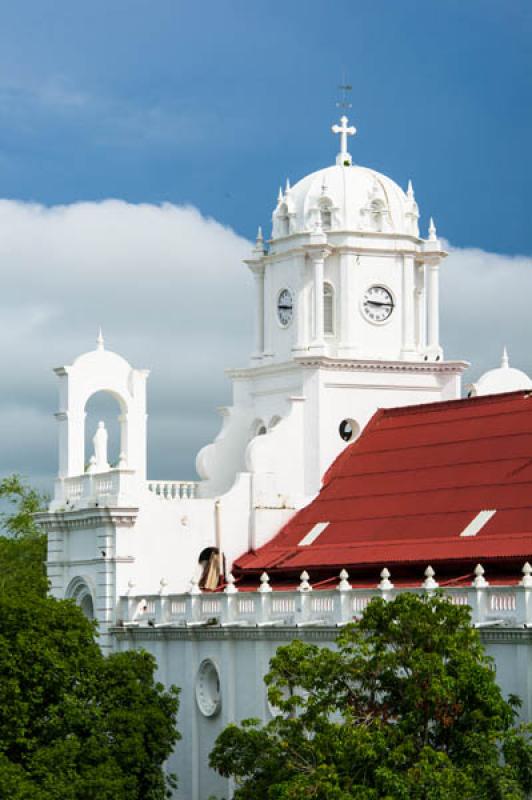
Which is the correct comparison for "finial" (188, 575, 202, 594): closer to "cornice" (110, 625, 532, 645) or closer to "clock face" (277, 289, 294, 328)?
"cornice" (110, 625, 532, 645)

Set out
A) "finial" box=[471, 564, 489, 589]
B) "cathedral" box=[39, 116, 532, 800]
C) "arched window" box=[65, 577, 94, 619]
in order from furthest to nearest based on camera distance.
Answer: "arched window" box=[65, 577, 94, 619] → "cathedral" box=[39, 116, 532, 800] → "finial" box=[471, 564, 489, 589]

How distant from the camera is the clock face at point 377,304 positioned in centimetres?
7000

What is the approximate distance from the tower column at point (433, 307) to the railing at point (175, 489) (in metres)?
8.90

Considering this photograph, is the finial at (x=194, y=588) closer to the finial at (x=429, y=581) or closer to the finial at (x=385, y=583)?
the finial at (x=385, y=583)

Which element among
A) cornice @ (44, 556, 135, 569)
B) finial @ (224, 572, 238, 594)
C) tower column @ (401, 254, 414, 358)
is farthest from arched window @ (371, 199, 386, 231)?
finial @ (224, 572, 238, 594)

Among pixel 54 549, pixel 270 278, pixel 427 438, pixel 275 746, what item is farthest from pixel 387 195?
pixel 275 746

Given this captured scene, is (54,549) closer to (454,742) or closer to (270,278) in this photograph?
(270,278)

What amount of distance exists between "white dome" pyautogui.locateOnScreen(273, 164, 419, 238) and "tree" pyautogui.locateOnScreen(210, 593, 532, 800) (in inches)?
965

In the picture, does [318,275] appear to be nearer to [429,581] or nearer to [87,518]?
[87,518]

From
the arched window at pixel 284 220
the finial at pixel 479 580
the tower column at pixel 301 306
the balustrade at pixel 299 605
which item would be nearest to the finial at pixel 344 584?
the balustrade at pixel 299 605

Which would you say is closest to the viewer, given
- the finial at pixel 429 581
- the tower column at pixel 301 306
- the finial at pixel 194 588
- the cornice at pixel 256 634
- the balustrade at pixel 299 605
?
the cornice at pixel 256 634

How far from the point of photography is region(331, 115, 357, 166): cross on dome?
235 feet

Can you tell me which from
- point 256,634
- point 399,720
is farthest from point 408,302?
point 399,720

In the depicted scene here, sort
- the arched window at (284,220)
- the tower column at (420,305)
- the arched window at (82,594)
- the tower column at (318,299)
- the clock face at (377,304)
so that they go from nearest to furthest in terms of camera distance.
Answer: the arched window at (82,594)
the tower column at (318,299)
the clock face at (377,304)
the tower column at (420,305)
the arched window at (284,220)
